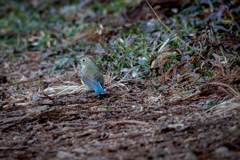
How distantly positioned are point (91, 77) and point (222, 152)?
2510mm

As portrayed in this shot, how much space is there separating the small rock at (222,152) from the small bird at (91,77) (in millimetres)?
2053

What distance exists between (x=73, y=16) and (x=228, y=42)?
5.47 meters

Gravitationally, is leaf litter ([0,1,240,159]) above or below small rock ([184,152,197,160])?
above

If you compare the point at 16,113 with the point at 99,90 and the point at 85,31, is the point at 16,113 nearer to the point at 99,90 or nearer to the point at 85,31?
the point at 99,90

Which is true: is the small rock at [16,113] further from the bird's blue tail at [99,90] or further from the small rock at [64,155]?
the small rock at [64,155]

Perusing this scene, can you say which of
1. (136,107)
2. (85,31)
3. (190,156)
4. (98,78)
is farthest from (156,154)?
(85,31)

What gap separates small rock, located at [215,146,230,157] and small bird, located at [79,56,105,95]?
2053 millimetres

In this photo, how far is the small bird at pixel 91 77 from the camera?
3881mm

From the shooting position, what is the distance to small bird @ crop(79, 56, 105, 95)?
3.88 meters

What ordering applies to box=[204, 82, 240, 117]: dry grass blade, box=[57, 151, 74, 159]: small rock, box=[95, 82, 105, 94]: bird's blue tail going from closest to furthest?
box=[57, 151, 74, 159]: small rock → box=[204, 82, 240, 117]: dry grass blade → box=[95, 82, 105, 94]: bird's blue tail

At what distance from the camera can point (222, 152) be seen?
203cm

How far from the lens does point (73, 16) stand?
824cm

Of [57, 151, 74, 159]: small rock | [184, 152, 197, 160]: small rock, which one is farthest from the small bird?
[184, 152, 197, 160]: small rock

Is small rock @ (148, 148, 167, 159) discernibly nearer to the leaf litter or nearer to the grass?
the leaf litter
